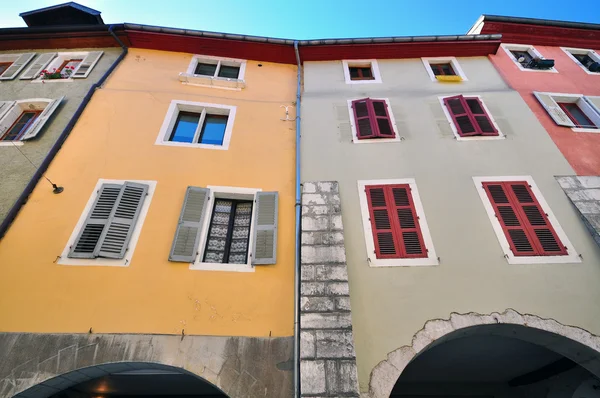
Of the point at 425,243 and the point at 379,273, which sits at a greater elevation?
the point at 425,243

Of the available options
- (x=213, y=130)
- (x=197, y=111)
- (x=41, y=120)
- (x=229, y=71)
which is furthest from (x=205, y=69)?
(x=41, y=120)

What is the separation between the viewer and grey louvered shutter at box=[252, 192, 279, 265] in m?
5.82

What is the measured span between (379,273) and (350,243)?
79cm

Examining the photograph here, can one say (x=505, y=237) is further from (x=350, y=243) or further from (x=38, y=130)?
(x=38, y=130)

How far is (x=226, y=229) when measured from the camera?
20.9 feet

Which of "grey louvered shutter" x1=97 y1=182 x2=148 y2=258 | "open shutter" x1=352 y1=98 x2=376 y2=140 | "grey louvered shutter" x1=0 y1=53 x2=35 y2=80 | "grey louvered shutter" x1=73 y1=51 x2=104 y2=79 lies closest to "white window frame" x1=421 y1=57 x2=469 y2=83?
"open shutter" x1=352 y1=98 x2=376 y2=140

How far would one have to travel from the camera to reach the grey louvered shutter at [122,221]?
5.62m

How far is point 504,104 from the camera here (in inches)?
340

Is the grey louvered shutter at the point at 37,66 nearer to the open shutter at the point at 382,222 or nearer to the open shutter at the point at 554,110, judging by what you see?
the open shutter at the point at 382,222

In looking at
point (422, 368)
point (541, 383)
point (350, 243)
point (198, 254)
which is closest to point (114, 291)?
point (198, 254)

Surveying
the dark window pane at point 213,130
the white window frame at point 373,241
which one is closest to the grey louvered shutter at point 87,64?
the dark window pane at point 213,130

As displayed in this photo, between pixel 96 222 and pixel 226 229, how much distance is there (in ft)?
8.16

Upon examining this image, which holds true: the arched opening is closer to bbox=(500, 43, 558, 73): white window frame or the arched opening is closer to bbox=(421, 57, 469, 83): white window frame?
bbox=(421, 57, 469, 83): white window frame

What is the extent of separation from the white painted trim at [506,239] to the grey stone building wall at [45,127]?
930cm
